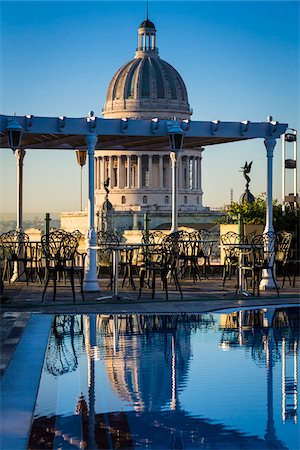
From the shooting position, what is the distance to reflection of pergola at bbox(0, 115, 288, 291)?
14766mm

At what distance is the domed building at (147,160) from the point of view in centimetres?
11119

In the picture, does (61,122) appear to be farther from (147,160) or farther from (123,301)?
(147,160)

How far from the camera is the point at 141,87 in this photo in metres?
116

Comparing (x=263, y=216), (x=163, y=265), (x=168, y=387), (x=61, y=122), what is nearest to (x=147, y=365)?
(x=168, y=387)

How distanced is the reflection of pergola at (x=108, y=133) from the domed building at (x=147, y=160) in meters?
90.2

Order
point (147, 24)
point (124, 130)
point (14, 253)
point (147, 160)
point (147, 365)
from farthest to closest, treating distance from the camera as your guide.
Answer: point (147, 24)
point (147, 160)
point (14, 253)
point (124, 130)
point (147, 365)

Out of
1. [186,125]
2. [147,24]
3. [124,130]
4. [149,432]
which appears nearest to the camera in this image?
[149,432]

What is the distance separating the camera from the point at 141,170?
112 m

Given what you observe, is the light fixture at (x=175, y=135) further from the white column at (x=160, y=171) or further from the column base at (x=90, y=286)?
the white column at (x=160, y=171)

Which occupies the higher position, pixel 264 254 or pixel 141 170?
pixel 141 170

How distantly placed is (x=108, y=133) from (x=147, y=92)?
102 meters

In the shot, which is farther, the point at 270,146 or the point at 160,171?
the point at 160,171

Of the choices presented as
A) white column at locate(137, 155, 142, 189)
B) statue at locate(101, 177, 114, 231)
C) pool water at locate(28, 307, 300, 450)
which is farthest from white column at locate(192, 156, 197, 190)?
pool water at locate(28, 307, 300, 450)

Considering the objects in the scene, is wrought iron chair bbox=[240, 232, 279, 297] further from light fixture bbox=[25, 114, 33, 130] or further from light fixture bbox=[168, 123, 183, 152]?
light fixture bbox=[25, 114, 33, 130]
